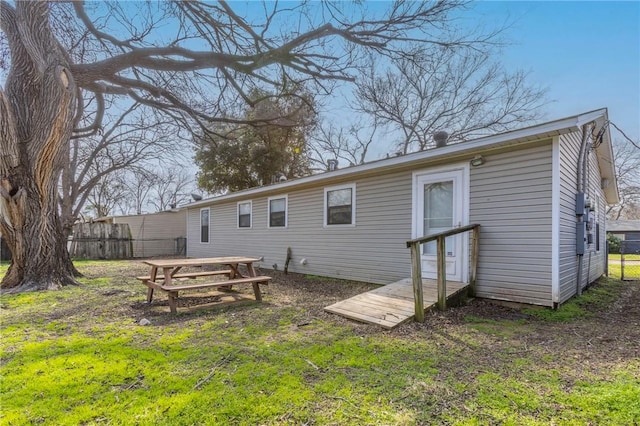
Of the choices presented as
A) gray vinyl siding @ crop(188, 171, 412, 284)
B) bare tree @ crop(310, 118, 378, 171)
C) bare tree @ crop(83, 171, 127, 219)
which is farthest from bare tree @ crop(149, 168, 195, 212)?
gray vinyl siding @ crop(188, 171, 412, 284)

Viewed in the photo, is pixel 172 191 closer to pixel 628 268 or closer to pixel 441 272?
pixel 441 272

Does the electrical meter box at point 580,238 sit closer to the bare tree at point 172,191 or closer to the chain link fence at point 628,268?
the chain link fence at point 628,268

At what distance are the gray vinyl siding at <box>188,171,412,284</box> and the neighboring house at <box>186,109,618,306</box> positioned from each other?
24 millimetres

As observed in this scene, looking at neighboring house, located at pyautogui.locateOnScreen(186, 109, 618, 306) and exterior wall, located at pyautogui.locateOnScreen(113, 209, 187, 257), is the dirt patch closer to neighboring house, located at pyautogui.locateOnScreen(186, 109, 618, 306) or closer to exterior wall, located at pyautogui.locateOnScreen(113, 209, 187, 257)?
neighboring house, located at pyautogui.locateOnScreen(186, 109, 618, 306)

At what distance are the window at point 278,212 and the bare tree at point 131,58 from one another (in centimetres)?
308

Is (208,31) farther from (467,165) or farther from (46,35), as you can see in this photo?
(467,165)

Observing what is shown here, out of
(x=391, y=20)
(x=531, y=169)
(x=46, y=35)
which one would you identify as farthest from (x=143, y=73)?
(x=531, y=169)

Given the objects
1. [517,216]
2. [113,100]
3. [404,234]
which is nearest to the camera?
[517,216]

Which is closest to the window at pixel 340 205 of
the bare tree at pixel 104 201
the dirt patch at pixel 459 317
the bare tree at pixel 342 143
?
the dirt patch at pixel 459 317

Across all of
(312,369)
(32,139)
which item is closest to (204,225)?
(32,139)

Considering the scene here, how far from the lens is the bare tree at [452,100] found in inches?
597

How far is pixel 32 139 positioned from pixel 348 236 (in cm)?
655

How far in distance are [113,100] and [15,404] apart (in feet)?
32.8

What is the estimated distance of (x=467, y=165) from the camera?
527 cm
